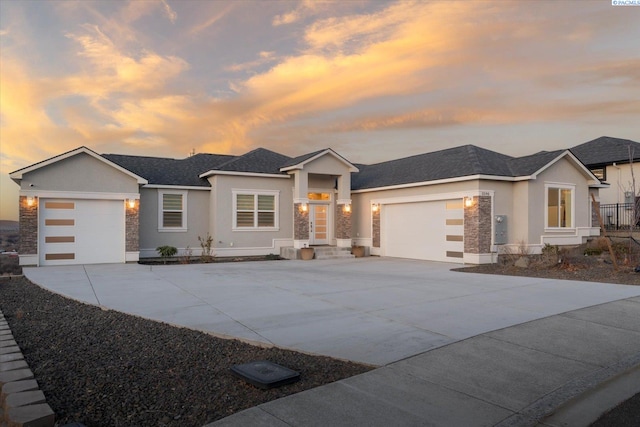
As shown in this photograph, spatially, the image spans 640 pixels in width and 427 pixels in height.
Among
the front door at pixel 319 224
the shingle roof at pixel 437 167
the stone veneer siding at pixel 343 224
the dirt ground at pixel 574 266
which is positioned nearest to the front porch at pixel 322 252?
the stone veneer siding at pixel 343 224

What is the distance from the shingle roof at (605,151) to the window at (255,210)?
2126 centimetres

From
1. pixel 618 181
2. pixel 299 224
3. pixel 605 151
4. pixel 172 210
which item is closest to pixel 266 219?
pixel 299 224

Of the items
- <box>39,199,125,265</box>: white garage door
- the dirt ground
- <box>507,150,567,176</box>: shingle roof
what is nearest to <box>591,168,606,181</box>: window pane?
the dirt ground

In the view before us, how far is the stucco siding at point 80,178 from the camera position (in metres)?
15.7

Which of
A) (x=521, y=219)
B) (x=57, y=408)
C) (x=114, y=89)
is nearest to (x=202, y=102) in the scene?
(x=114, y=89)

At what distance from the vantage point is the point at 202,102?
18828 mm

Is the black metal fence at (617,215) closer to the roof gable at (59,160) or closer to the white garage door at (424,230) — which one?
the white garage door at (424,230)

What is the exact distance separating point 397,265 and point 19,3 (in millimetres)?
14687

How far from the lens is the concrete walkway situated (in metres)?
4.09

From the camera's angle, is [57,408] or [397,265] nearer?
[57,408]

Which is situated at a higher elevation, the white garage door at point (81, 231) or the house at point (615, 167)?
the house at point (615, 167)

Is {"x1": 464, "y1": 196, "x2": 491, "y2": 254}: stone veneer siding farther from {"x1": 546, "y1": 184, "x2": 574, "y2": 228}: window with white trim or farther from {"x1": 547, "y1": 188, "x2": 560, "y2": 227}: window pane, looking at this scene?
{"x1": 547, "y1": 188, "x2": 560, "y2": 227}: window pane

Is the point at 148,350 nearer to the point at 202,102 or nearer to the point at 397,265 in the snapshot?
the point at 397,265

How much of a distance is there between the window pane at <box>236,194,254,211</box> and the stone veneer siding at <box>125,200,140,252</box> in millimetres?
4469
